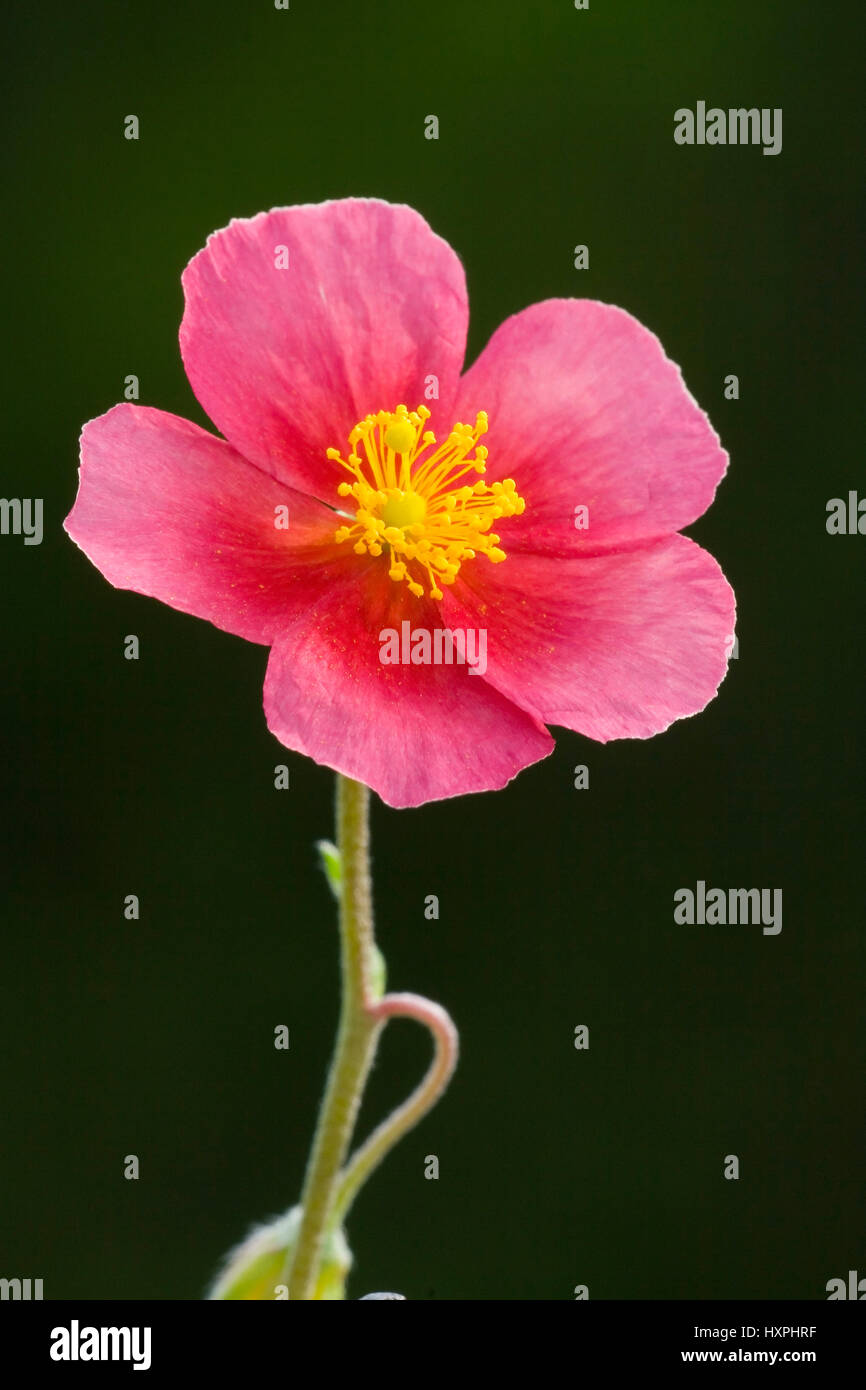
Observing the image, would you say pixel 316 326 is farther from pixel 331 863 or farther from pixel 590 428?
pixel 331 863

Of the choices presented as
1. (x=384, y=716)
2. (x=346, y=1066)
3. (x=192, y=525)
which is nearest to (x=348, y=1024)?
(x=346, y=1066)

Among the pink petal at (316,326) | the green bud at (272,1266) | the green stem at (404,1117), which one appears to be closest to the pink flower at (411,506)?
the pink petal at (316,326)

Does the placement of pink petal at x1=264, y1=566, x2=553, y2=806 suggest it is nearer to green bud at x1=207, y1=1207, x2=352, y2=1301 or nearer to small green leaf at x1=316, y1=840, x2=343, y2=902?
small green leaf at x1=316, y1=840, x2=343, y2=902

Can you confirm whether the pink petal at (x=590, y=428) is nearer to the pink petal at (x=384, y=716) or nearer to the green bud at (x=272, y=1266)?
the pink petal at (x=384, y=716)

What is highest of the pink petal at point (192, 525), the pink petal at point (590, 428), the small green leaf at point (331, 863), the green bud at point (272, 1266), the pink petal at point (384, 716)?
the pink petal at point (590, 428)

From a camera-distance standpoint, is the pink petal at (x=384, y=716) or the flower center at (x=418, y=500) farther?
the flower center at (x=418, y=500)

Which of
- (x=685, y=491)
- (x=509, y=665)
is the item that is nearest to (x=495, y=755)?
(x=509, y=665)
